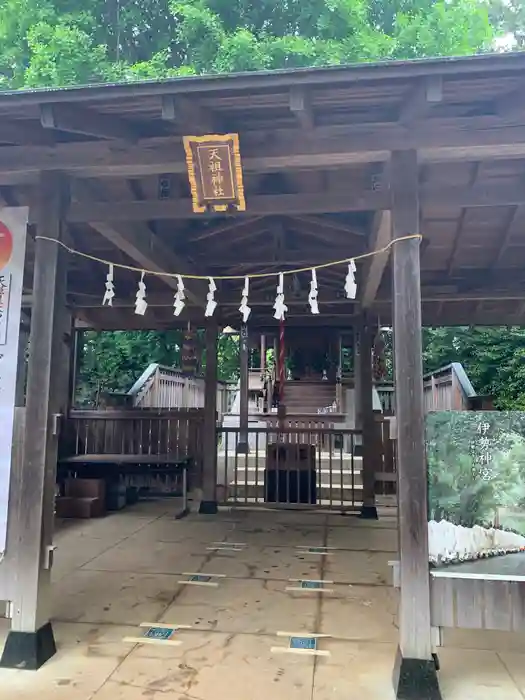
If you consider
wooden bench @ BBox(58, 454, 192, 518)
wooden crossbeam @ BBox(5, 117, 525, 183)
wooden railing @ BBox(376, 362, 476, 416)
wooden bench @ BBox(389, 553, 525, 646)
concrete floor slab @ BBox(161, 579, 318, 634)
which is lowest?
concrete floor slab @ BBox(161, 579, 318, 634)

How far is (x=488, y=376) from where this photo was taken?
12367mm

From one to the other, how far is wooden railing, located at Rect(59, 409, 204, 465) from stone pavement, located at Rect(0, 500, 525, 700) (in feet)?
8.24

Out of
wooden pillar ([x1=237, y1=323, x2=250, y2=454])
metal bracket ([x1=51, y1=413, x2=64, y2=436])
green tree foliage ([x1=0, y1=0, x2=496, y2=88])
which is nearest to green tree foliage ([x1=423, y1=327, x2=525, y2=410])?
wooden pillar ([x1=237, y1=323, x2=250, y2=454])

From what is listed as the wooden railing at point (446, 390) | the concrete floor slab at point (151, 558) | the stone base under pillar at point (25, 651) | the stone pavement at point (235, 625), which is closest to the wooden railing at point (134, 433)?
the stone pavement at point (235, 625)

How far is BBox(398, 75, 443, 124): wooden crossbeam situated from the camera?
9.12 ft

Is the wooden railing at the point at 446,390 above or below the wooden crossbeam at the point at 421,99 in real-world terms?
below

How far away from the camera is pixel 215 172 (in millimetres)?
3262

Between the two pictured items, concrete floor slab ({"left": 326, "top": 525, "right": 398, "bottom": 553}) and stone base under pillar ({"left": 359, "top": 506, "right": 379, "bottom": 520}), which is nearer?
concrete floor slab ({"left": 326, "top": 525, "right": 398, "bottom": 553})

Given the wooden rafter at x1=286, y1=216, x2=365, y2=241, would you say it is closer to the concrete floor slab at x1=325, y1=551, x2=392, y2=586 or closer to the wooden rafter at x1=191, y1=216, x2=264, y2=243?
the wooden rafter at x1=191, y1=216, x2=264, y2=243

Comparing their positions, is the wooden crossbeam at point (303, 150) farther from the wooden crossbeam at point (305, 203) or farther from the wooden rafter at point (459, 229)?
the wooden rafter at point (459, 229)

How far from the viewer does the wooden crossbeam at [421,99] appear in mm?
2780

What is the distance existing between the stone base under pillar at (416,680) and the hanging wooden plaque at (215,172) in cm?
285

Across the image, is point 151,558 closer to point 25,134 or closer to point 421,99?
point 25,134

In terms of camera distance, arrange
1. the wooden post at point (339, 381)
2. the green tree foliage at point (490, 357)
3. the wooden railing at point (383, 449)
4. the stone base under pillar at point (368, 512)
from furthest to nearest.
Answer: the wooden post at point (339, 381) → the green tree foliage at point (490, 357) → the wooden railing at point (383, 449) → the stone base under pillar at point (368, 512)
